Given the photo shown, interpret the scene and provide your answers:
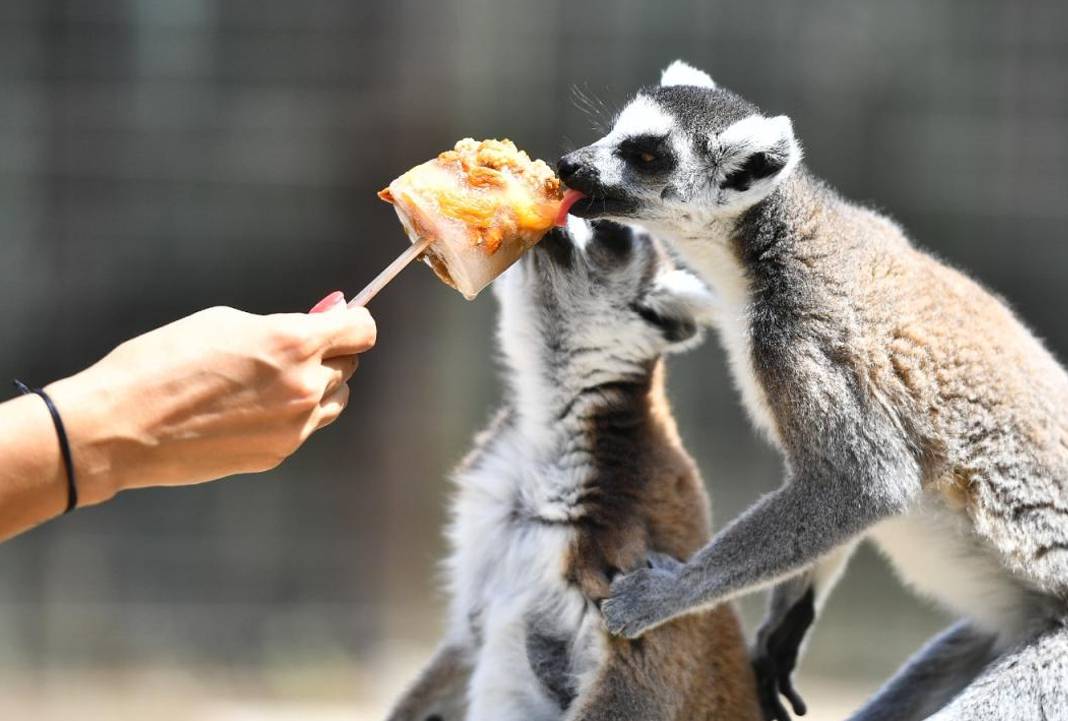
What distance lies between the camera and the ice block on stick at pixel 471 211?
320cm

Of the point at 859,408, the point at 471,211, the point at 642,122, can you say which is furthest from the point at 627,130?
the point at 859,408

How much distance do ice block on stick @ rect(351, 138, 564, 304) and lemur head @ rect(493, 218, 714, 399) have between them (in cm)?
33

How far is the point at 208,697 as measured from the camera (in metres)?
7.01

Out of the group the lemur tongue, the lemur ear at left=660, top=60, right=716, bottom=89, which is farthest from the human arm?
the lemur ear at left=660, top=60, right=716, bottom=89

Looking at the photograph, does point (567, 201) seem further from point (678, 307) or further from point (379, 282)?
point (379, 282)

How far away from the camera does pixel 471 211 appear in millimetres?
3227

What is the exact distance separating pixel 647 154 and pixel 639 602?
1105 mm

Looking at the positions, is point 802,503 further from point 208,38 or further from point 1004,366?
point 208,38

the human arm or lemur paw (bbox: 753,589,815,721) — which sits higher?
the human arm

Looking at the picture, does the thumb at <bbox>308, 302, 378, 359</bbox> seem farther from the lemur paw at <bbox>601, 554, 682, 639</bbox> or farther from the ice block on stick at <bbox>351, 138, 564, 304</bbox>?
the lemur paw at <bbox>601, 554, 682, 639</bbox>

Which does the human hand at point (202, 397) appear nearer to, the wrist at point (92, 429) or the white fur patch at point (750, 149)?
the wrist at point (92, 429)

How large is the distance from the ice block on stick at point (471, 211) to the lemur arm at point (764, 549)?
81 cm

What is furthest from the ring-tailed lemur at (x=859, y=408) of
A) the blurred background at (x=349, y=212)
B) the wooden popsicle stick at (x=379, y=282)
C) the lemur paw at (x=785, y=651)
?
the blurred background at (x=349, y=212)

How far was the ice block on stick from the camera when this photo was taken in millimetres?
3203
